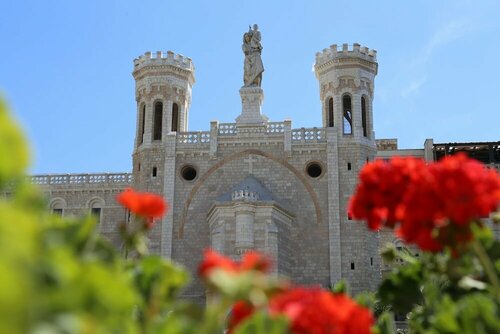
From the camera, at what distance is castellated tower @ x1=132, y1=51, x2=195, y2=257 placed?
31188mm

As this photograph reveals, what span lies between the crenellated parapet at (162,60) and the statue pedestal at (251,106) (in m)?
3.56

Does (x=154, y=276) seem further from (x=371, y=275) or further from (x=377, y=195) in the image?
(x=371, y=275)

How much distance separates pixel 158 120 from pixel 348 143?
10042mm

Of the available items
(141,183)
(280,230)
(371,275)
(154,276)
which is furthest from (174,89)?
(154,276)

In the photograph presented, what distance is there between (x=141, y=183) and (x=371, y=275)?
12202mm

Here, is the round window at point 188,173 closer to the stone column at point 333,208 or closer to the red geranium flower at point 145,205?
the stone column at point 333,208

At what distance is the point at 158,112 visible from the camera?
3297 cm

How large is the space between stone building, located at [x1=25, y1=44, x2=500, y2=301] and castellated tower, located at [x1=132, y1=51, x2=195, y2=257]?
0.17 ft

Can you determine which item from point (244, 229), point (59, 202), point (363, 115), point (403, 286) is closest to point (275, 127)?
point (363, 115)

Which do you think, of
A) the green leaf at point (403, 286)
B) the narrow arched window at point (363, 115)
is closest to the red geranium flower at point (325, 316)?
the green leaf at point (403, 286)

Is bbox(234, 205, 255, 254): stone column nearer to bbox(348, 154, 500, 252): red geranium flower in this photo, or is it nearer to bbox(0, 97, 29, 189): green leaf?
bbox(348, 154, 500, 252): red geranium flower

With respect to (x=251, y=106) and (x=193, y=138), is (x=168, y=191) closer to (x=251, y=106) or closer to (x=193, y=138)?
(x=193, y=138)

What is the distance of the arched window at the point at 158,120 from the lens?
1284 inches

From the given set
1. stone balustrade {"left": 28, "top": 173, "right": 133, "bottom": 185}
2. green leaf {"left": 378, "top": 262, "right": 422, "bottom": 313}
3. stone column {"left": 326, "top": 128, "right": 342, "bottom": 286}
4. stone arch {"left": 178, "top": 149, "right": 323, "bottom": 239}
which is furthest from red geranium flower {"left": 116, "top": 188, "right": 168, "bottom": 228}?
stone balustrade {"left": 28, "top": 173, "right": 133, "bottom": 185}
